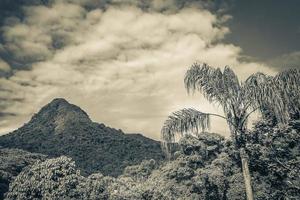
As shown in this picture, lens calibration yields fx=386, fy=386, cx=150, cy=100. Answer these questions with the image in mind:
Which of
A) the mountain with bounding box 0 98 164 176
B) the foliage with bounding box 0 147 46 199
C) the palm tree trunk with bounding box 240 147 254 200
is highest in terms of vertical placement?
the mountain with bounding box 0 98 164 176

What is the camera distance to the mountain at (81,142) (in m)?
126

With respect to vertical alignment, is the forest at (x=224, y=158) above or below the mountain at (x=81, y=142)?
below

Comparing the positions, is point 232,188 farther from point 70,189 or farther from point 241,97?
point 241,97

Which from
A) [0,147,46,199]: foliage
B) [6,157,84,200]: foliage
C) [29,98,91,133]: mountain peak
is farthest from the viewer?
[29,98,91,133]: mountain peak

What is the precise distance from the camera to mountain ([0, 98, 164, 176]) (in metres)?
126

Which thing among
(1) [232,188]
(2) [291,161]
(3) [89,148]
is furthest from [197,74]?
(3) [89,148]

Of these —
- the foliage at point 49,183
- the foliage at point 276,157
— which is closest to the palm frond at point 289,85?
the foliage at point 276,157

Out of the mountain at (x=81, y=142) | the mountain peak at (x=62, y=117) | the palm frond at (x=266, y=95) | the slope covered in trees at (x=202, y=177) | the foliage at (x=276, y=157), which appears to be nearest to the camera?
the palm frond at (x=266, y=95)

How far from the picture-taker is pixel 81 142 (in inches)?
5837

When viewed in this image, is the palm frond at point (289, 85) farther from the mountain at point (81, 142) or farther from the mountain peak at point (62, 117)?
the mountain peak at point (62, 117)

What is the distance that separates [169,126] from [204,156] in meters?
32.0

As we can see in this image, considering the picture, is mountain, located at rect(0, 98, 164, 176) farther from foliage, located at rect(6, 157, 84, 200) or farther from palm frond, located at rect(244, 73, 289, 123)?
palm frond, located at rect(244, 73, 289, 123)

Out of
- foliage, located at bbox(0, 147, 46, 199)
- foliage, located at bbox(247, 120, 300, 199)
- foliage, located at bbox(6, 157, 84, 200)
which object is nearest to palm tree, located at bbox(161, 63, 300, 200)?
foliage, located at bbox(247, 120, 300, 199)

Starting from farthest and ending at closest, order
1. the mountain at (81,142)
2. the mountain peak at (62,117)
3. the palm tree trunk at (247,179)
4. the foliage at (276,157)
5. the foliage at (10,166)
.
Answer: the mountain peak at (62,117), the mountain at (81,142), the foliage at (10,166), the foliage at (276,157), the palm tree trunk at (247,179)
